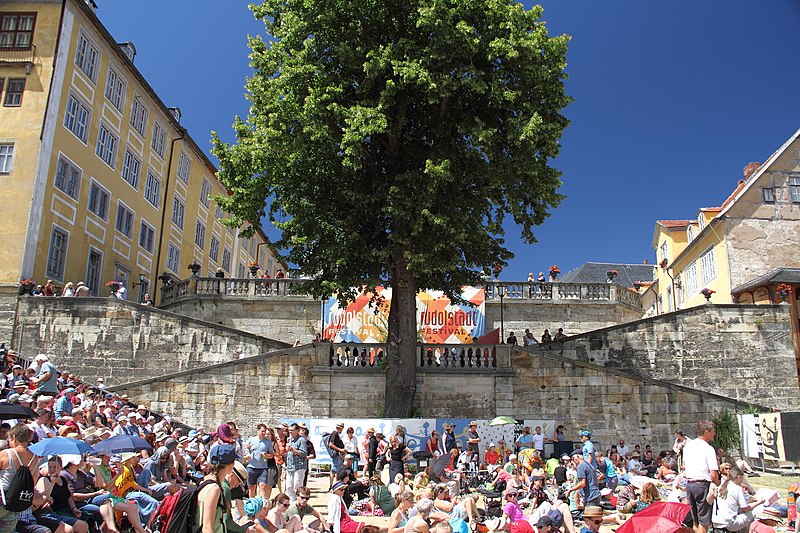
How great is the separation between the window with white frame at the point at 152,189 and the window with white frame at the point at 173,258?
268 cm

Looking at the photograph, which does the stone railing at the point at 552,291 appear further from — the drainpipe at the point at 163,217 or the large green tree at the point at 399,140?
the drainpipe at the point at 163,217

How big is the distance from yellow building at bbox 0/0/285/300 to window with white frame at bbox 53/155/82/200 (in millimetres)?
39

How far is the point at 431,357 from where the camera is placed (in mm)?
20641

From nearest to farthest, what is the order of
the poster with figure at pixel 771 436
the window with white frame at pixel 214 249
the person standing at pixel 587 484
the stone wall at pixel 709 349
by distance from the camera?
the person standing at pixel 587 484, the poster with figure at pixel 771 436, the stone wall at pixel 709 349, the window with white frame at pixel 214 249

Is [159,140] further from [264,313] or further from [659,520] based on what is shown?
[659,520]

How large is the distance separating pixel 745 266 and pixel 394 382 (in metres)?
18.0

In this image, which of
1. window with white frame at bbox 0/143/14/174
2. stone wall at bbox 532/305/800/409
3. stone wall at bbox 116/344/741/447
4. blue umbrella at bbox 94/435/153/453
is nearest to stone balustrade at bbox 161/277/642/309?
stone wall at bbox 532/305/800/409

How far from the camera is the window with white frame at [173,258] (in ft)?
116

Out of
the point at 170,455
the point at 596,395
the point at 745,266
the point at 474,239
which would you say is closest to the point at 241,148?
the point at 474,239

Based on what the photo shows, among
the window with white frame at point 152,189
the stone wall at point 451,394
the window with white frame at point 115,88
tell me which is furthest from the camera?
the window with white frame at point 152,189

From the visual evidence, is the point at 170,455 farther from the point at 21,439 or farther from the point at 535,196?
the point at 535,196

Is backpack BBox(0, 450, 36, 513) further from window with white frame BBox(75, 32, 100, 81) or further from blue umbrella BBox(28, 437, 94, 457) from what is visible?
window with white frame BBox(75, 32, 100, 81)

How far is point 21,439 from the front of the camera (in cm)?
645

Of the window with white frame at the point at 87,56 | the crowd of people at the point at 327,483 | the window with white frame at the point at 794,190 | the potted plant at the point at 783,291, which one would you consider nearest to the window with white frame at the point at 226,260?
the window with white frame at the point at 87,56
